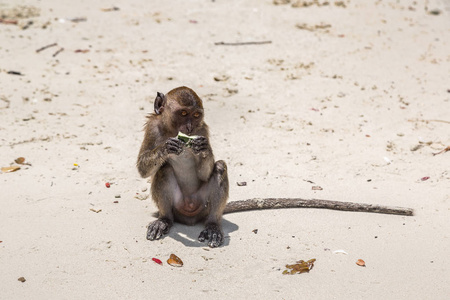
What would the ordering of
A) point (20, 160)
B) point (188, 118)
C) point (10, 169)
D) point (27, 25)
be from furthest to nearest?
point (27, 25) < point (20, 160) < point (10, 169) < point (188, 118)

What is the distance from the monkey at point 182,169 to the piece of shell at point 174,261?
0.36 m

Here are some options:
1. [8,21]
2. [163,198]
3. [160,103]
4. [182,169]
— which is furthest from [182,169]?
[8,21]

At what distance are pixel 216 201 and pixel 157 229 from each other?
62 centimetres

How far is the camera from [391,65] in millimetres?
10016

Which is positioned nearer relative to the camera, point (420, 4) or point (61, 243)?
point (61, 243)

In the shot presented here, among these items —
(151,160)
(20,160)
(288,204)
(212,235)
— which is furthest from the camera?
(20,160)

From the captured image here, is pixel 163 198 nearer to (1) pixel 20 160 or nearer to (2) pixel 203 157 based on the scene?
(2) pixel 203 157

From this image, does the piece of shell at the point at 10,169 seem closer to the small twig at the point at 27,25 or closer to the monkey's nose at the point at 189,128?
the monkey's nose at the point at 189,128

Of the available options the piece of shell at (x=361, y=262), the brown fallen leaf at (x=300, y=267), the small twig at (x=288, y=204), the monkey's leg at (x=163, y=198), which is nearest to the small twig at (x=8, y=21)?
the monkey's leg at (x=163, y=198)

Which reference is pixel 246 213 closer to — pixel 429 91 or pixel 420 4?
pixel 429 91

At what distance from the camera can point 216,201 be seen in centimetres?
530

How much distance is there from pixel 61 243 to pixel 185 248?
1134mm

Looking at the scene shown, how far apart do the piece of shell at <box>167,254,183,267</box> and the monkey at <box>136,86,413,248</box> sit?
0.36m

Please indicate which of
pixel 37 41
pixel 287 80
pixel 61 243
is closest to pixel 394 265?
pixel 61 243
